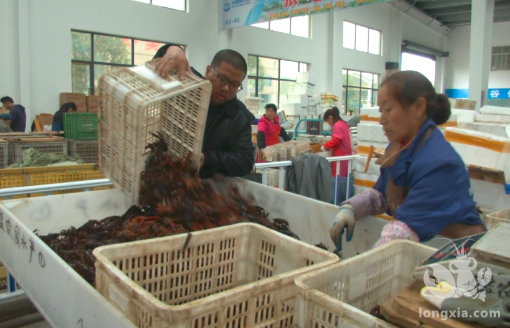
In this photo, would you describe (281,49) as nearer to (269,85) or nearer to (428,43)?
(269,85)

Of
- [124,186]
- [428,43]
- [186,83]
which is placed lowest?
[124,186]

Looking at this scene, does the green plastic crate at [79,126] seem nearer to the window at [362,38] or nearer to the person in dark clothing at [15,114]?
the person in dark clothing at [15,114]

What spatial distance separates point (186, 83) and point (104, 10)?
411 inches

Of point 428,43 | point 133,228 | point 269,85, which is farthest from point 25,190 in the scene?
point 428,43

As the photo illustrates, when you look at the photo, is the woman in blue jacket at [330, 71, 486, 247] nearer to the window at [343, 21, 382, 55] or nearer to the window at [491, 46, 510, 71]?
the window at [343, 21, 382, 55]

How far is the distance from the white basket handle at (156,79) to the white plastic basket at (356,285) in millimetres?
1143

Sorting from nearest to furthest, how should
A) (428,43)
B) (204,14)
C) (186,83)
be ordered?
(186,83)
(204,14)
(428,43)

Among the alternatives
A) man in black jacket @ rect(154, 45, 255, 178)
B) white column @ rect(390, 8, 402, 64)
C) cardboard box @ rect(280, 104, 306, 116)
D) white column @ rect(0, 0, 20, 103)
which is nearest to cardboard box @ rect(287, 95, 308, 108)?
cardboard box @ rect(280, 104, 306, 116)

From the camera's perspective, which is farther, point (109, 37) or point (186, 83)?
point (109, 37)

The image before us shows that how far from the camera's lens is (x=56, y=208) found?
216 cm

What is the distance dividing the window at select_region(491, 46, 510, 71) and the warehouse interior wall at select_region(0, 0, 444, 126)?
929cm

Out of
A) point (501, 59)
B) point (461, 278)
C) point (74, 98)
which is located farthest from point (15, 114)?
point (501, 59)

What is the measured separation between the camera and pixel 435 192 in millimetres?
1380

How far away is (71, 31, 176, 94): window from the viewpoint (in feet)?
36.1
